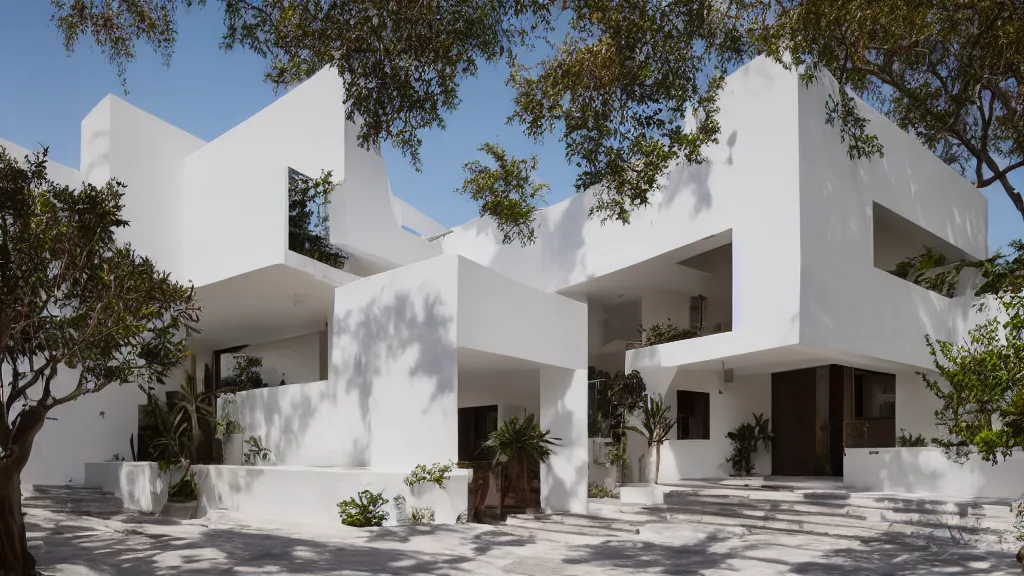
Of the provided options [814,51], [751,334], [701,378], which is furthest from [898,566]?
[701,378]

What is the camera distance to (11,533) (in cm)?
786

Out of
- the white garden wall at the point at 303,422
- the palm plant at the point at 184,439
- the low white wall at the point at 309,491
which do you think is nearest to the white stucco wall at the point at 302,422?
the white garden wall at the point at 303,422

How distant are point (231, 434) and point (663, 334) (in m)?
9.49

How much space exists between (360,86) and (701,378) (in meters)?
12.7

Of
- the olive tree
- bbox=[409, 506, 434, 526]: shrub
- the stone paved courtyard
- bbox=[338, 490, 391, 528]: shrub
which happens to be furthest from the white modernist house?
the olive tree

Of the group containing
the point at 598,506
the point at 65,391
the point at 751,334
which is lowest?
the point at 598,506

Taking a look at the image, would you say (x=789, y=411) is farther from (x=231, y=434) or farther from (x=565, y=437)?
(x=231, y=434)

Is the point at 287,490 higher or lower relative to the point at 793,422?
lower

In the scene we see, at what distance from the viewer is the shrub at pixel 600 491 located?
17.4 meters

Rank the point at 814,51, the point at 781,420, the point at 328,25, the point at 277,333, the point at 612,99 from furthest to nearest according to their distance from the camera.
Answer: the point at 277,333, the point at 781,420, the point at 814,51, the point at 612,99, the point at 328,25

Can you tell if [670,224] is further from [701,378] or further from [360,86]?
[360,86]

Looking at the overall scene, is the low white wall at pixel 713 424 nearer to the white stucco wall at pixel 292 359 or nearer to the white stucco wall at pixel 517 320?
the white stucco wall at pixel 517 320

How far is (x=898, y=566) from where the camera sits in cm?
988

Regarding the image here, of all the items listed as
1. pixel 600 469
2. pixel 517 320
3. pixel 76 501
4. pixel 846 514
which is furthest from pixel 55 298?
pixel 600 469
